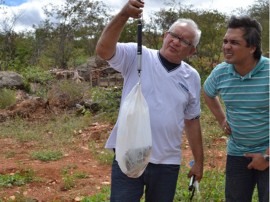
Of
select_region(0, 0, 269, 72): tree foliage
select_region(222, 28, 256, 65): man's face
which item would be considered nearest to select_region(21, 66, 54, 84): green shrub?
select_region(0, 0, 269, 72): tree foliage

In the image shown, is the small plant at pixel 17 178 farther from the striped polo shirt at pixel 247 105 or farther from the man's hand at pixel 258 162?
the man's hand at pixel 258 162

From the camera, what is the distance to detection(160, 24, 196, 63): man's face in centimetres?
227

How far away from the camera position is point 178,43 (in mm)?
2262

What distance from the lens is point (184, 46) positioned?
2.27 meters

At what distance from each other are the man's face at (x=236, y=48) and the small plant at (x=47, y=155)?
4.31 metres

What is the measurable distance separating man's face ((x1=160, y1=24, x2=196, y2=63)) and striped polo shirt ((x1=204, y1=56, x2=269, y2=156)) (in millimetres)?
257

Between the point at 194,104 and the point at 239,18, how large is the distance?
529 millimetres

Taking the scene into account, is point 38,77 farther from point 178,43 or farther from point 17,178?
point 178,43

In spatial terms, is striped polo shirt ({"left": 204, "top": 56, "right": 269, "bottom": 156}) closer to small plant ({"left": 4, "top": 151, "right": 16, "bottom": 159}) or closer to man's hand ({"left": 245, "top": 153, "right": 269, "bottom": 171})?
man's hand ({"left": 245, "top": 153, "right": 269, "bottom": 171})

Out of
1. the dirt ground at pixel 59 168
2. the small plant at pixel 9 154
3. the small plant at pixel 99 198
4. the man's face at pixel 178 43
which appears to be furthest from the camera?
the small plant at pixel 9 154

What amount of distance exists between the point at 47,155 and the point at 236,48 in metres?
4.44

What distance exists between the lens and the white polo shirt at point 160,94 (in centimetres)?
222

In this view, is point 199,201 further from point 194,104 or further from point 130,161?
point 130,161

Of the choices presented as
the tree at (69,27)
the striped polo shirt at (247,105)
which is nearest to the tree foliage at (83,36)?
the tree at (69,27)
